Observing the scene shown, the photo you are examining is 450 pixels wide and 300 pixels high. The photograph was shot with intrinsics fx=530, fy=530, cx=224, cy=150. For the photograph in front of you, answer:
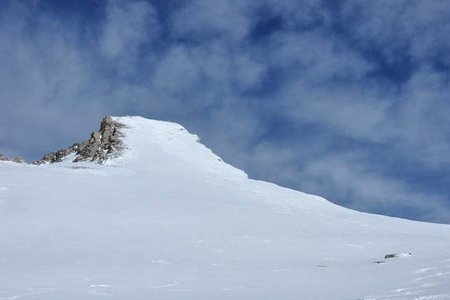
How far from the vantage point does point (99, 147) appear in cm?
4641

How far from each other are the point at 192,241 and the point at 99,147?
28105 millimetres

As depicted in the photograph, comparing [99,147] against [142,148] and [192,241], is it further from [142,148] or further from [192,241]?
[192,241]

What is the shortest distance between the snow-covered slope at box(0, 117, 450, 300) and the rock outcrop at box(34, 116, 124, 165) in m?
3.84

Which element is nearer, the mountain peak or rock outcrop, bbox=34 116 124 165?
the mountain peak

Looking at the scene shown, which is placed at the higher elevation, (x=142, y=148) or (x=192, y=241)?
(x=142, y=148)

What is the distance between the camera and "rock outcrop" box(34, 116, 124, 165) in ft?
144

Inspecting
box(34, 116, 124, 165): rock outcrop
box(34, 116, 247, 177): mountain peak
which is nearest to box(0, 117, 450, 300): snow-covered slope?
box(34, 116, 247, 177): mountain peak

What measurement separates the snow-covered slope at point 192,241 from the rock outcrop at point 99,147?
3842 millimetres

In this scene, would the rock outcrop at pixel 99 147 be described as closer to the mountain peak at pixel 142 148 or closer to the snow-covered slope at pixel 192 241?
the mountain peak at pixel 142 148

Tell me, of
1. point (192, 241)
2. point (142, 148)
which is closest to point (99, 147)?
point (142, 148)

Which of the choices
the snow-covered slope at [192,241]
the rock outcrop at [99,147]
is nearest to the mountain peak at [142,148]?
the rock outcrop at [99,147]

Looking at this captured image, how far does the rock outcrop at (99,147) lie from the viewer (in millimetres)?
43950

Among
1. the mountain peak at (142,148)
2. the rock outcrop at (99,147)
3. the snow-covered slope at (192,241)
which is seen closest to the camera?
the snow-covered slope at (192,241)

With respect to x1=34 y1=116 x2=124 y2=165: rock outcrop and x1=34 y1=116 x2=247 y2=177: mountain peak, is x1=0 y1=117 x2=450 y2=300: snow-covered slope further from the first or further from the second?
x1=34 y1=116 x2=124 y2=165: rock outcrop
